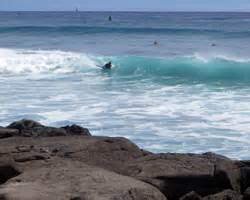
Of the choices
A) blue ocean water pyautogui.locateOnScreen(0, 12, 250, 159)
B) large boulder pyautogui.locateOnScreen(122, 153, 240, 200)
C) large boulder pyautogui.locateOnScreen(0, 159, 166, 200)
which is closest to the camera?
large boulder pyautogui.locateOnScreen(0, 159, 166, 200)

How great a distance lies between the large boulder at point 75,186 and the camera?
15.0ft

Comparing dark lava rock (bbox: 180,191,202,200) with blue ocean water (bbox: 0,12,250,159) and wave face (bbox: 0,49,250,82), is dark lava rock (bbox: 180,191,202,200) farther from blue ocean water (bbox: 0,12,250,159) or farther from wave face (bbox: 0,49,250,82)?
wave face (bbox: 0,49,250,82)

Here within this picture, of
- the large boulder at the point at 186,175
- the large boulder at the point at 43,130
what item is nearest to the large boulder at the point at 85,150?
the large boulder at the point at 186,175

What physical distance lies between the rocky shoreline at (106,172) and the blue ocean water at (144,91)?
3.06 m

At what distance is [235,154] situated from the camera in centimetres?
892

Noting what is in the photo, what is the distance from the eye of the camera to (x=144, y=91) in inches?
648

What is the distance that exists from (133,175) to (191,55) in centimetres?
2187

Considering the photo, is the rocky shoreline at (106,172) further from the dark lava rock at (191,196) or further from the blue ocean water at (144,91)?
the blue ocean water at (144,91)

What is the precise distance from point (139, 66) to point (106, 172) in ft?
61.6

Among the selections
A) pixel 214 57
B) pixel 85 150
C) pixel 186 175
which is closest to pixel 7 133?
pixel 85 150

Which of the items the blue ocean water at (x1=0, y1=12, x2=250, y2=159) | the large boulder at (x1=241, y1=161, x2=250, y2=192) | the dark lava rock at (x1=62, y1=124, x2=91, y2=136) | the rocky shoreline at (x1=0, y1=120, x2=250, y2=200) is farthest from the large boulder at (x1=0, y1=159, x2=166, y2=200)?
the blue ocean water at (x1=0, y1=12, x2=250, y2=159)

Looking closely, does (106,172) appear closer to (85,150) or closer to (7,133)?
(85,150)

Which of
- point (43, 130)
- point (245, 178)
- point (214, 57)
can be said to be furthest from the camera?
point (214, 57)

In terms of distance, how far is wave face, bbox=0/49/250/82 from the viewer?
2203 centimetres
